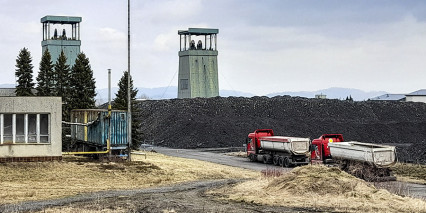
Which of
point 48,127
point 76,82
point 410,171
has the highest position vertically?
point 76,82

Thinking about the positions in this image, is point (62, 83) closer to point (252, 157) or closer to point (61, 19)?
point (252, 157)

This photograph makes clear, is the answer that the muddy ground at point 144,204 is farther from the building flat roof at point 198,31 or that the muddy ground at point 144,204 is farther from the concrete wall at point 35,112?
the building flat roof at point 198,31

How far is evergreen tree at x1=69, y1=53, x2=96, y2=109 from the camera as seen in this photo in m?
60.4

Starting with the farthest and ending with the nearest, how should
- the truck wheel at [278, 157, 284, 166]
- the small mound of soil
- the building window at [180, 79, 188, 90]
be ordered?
the building window at [180, 79, 188, 90] → the truck wheel at [278, 157, 284, 166] → the small mound of soil

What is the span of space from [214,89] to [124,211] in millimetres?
77789

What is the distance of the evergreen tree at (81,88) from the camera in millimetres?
60375

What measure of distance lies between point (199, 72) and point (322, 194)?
7025 centimetres

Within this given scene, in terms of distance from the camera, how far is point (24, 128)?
116 feet

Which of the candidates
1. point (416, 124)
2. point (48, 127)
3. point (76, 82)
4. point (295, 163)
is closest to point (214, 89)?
point (416, 124)

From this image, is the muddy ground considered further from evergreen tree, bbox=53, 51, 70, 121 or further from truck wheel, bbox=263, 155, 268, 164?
evergreen tree, bbox=53, 51, 70, 121

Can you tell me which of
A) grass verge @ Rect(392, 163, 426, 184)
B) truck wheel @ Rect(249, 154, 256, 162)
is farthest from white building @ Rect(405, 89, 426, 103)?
truck wheel @ Rect(249, 154, 256, 162)

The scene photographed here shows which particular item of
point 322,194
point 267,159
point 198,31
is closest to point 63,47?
point 198,31

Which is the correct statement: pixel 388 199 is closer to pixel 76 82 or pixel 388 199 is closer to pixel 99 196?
pixel 99 196

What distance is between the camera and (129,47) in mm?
41250
